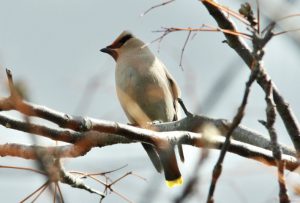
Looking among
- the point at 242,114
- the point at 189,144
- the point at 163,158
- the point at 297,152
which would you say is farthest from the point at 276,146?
the point at 163,158

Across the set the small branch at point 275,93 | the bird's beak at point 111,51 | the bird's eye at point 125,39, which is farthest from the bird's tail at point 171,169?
the small branch at point 275,93

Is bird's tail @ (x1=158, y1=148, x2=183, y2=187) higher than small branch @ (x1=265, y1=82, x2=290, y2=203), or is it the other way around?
small branch @ (x1=265, y1=82, x2=290, y2=203)

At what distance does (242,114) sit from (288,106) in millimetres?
2383

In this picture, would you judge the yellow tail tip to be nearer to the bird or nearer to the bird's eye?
the bird

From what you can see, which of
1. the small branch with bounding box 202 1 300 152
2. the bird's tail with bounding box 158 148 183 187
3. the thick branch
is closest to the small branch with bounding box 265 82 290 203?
the thick branch

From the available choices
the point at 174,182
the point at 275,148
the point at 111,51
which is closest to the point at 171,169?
the point at 174,182

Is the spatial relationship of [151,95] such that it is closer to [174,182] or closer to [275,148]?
[174,182]

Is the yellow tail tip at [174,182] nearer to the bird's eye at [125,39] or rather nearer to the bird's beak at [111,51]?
the bird's beak at [111,51]

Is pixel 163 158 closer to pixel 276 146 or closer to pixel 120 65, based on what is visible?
pixel 120 65

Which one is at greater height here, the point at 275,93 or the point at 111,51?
the point at 275,93

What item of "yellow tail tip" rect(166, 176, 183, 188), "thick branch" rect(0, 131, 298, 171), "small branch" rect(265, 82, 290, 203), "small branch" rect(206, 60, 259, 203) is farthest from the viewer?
"yellow tail tip" rect(166, 176, 183, 188)

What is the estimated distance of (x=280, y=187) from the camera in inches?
91.4

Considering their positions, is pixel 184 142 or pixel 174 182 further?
pixel 174 182

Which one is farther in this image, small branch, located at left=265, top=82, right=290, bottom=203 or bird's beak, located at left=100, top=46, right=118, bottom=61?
bird's beak, located at left=100, top=46, right=118, bottom=61
